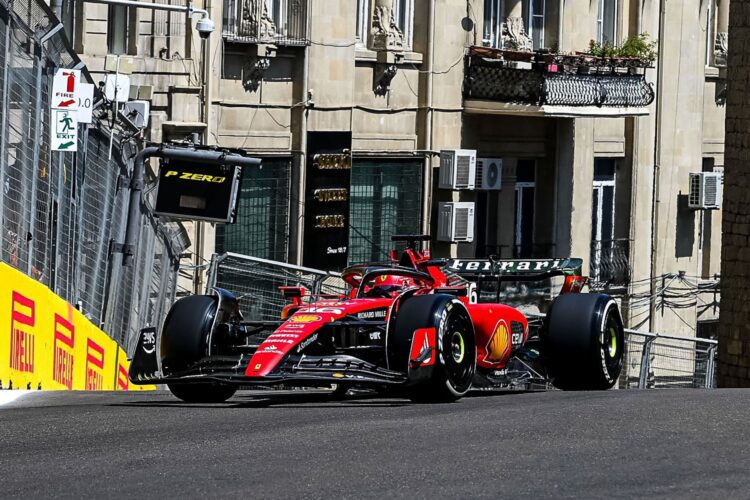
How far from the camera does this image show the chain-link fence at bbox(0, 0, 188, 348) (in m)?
15.3

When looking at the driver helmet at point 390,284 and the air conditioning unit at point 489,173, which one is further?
the air conditioning unit at point 489,173

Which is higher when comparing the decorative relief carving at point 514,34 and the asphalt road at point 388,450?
the decorative relief carving at point 514,34

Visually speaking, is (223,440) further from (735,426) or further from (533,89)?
(533,89)

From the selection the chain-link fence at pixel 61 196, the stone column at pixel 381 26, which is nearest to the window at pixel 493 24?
the stone column at pixel 381 26

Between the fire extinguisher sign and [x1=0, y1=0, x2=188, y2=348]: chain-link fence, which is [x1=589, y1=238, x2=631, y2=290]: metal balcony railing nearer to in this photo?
[x1=0, y1=0, x2=188, y2=348]: chain-link fence

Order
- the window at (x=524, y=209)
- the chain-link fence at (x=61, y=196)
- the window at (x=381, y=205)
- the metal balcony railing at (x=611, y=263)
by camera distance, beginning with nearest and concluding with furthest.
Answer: the chain-link fence at (x=61, y=196)
the window at (x=381, y=205)
the window at (x=524, y=209)
the metal balcony railing at (x=611, y=263)

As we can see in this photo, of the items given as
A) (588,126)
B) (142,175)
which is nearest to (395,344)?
(142,175)

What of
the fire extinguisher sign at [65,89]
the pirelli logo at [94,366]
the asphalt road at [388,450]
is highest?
the fire extinguisher sign at [65,89]

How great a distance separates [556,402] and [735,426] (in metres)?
2.33

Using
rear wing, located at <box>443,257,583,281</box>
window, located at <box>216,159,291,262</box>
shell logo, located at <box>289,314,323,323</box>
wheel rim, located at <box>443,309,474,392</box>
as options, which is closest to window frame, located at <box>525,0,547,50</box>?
window, located at <box>216,159,291,262</box>

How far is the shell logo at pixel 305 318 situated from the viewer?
42.2 feet

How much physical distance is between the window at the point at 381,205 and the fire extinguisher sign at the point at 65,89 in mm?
14513

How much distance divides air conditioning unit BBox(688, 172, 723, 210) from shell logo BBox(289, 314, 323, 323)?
26.5 metres

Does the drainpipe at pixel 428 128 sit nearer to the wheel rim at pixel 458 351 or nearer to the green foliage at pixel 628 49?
the green foliage at pixel 628 49
